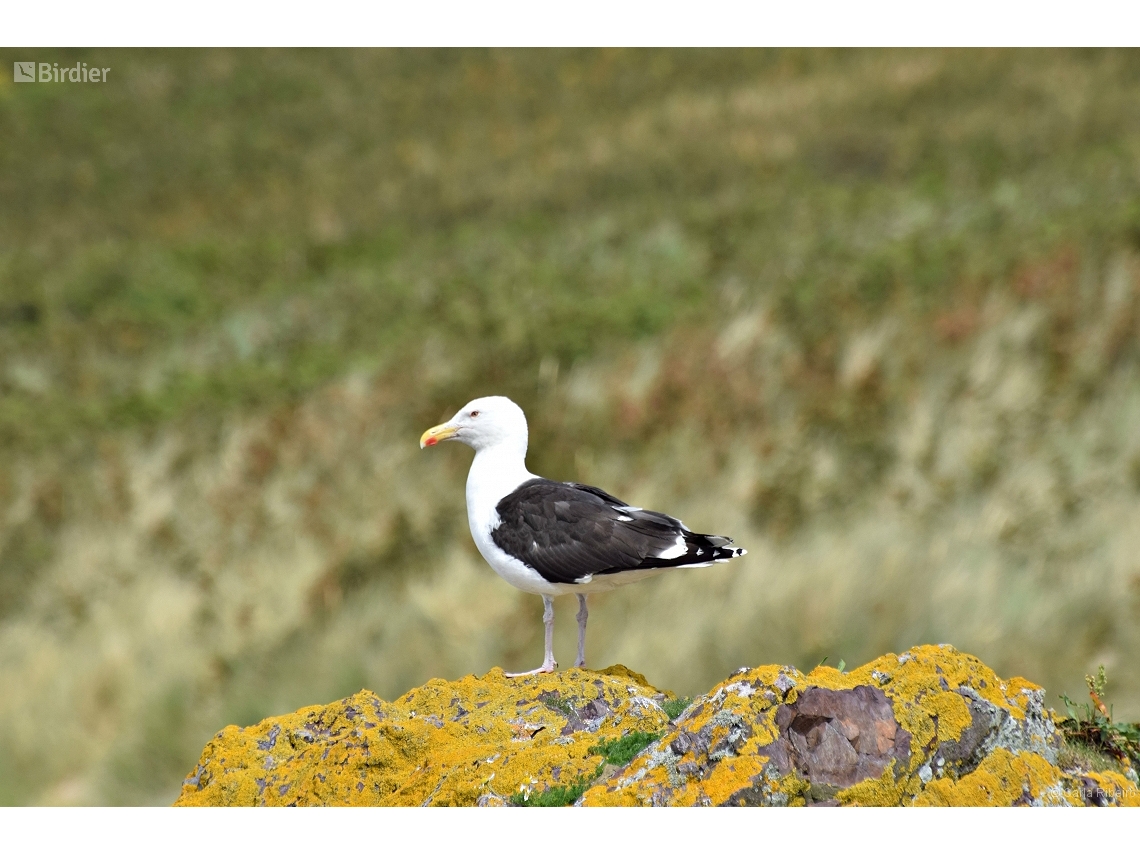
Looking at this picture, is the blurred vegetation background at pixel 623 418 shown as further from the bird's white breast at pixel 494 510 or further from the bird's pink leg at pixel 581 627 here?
the bird's white breast at pixel 494 510

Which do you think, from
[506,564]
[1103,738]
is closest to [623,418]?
[506,564]

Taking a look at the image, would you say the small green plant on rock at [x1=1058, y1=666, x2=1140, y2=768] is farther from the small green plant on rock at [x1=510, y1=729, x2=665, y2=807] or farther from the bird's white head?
the bird's white head

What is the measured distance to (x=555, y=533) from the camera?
699 centimetres

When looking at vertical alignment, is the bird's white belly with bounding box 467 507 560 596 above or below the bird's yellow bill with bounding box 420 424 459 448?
below

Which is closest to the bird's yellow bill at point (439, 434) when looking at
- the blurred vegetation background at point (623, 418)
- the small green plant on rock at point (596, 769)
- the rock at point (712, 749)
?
the rock at point (712, 749)

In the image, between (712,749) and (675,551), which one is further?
(675,551)

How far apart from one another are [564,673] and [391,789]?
1159 millimetres

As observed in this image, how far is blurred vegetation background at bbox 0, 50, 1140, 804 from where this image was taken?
415 inches

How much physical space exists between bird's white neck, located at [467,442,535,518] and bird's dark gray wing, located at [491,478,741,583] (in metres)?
0.20

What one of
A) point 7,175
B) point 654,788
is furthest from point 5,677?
point 7,175

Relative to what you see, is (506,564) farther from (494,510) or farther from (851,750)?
(851,750)

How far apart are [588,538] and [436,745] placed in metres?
1.45

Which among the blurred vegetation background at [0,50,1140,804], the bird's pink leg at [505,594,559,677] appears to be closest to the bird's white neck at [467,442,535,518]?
the bird's pink leg at [505,594,559,677]

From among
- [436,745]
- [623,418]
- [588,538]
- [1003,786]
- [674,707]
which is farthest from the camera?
[623,418]
